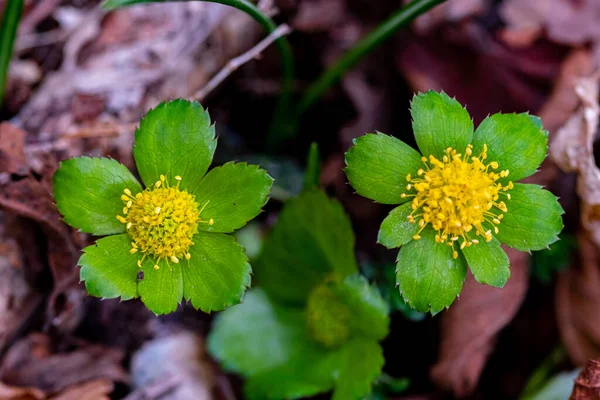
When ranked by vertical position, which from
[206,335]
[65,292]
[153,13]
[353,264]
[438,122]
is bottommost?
[206,335]

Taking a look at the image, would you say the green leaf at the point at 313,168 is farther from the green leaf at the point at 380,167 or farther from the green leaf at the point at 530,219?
the green leaf at the point at 530,219

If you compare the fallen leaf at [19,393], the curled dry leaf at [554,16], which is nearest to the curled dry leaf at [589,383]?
the curled dry leaf at [554,16]

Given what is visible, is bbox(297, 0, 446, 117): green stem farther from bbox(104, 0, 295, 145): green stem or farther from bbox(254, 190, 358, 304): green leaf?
bbox(254, 190, 358, 304): green leaf

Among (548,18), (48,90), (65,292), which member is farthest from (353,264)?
(548,18)

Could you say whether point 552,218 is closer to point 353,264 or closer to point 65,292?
point 353,264

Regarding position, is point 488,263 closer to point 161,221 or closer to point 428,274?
point 428,274

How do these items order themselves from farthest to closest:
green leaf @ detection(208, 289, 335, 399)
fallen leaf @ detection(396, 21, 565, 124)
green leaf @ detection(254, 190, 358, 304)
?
fallen leaf @ detection(396, 21, 565, 124) < green leaf @ detection(208, 289, 335, 399) < green leaf @ detection(254, 190, 358, 304)

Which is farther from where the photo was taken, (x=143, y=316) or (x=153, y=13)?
(x=153, y=13)

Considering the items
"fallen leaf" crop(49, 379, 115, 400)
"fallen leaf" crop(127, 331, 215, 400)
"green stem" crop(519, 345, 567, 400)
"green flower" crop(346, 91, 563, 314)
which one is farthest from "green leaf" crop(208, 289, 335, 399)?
"green stem" crop(519, 345, 567, 400)
